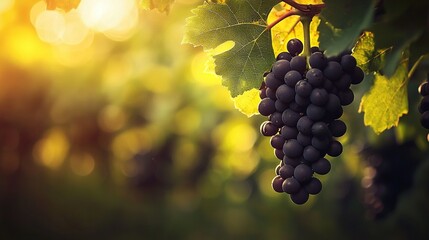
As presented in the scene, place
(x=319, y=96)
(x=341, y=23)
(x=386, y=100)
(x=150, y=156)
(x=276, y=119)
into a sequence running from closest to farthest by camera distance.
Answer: (x=341, y=23) → (x=319, y=96) → (x=276, y=119) → (x=386, y=100) → (x=150, y=156)

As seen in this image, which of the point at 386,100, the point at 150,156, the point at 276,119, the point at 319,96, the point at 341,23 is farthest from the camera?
the point at 150,156

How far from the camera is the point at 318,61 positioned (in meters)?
1.40

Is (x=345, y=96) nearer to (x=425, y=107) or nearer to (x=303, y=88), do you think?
(x=303, y=88)

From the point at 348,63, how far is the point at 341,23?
0.47 ft

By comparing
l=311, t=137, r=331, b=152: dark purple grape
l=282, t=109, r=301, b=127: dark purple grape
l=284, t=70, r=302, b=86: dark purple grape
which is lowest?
l=311, t=137, r=331, b=152: dark purple grape

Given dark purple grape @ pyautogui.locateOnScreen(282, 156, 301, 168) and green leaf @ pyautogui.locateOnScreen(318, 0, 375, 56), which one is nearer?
green leaf @ pyautogui.locateOnScreen(318, 0, 375, 56)

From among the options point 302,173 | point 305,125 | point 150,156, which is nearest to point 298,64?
point 305,125

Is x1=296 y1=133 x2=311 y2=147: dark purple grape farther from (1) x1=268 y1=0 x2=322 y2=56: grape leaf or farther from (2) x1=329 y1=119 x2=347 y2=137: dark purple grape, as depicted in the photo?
(1) x1=268 y1=0 x2=322 y2=56: grape leaf

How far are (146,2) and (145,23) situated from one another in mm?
4945

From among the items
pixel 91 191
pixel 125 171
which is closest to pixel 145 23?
pixel 125 171

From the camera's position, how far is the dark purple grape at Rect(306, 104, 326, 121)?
1.40m

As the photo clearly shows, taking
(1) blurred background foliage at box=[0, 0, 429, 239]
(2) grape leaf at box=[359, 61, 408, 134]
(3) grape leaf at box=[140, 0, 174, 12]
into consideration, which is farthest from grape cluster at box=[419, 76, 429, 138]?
(1) blurred background foliage at box=[0, 0, 429, 239]

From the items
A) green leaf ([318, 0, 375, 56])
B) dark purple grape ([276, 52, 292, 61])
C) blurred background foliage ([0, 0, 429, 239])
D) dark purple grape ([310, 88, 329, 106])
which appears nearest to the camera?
green leaf ([318, 0, 375, 56])

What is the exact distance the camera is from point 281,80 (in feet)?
4.79
